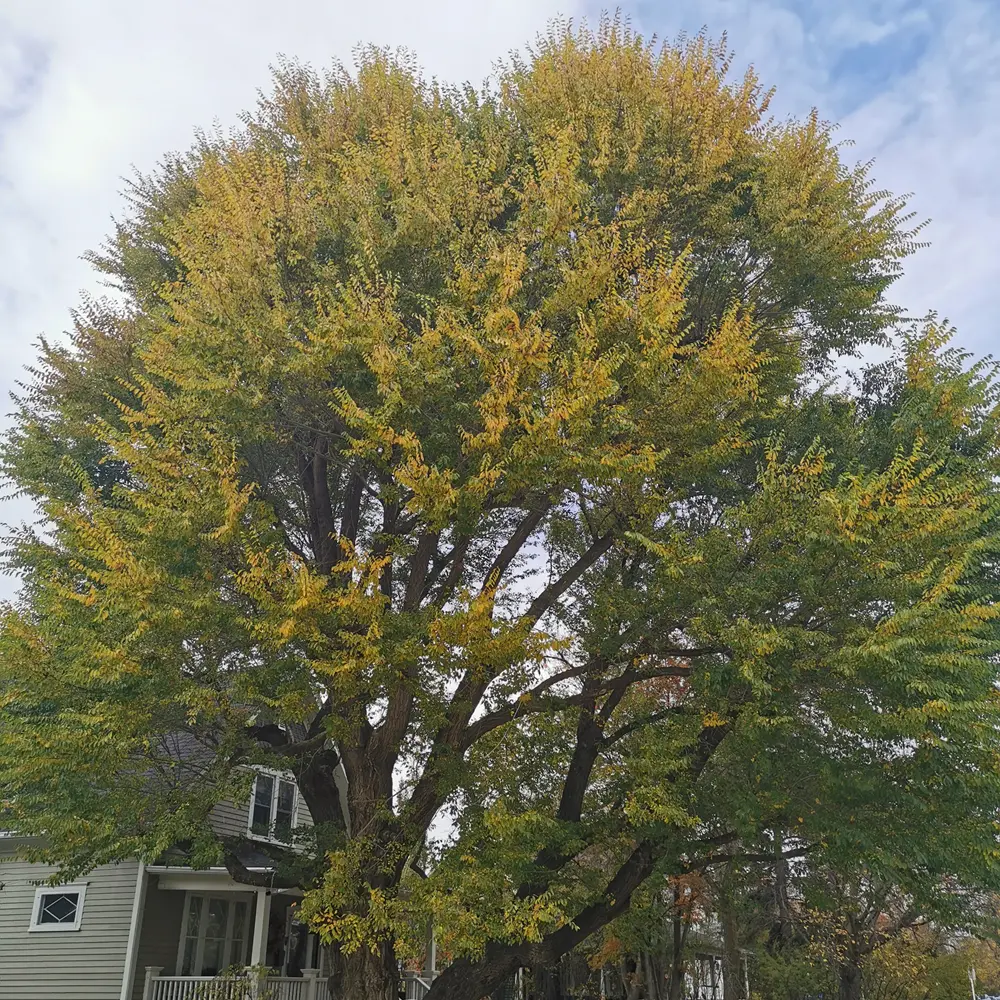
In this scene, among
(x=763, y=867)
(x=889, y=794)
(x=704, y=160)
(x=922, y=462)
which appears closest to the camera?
(x=889, y=794)

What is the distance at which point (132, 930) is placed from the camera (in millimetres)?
12094

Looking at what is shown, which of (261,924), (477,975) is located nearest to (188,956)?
(261,924)

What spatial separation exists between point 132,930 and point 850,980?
16.0 m

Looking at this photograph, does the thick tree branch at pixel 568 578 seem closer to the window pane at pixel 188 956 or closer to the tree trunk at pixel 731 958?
the window pane at pixel 188 956

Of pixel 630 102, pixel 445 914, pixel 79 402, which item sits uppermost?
pixel 630 102

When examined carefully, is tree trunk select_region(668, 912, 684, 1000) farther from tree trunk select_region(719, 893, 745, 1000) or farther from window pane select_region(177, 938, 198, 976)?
window pane select_region(177, 938, 198, 976)

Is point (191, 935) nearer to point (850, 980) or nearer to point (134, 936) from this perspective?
point (134, 936)

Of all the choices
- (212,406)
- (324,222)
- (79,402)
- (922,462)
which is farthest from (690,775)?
(79,402)

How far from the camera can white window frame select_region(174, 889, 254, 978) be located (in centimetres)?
1338

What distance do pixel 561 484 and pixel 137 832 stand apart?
A: 5584 millimetres

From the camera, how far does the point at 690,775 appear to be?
33.5ft

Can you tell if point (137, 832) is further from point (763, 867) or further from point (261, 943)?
point (763, 867)

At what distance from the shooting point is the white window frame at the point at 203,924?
13.4 m

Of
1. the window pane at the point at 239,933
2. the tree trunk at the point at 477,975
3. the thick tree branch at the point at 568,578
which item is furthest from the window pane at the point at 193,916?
the thick tree branch at the point at 568,578
